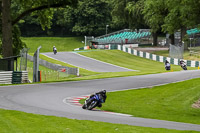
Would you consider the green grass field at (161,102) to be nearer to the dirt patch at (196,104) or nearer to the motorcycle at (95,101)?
the dirt patch at (196,104)

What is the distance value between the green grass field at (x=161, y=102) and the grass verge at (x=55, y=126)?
3.92 meters

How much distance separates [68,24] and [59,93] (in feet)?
262

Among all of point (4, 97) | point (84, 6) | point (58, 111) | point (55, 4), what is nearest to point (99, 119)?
point (58, 111)

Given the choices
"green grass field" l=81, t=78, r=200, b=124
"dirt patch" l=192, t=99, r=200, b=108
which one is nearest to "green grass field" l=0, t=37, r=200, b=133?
"green grass field" l=81, t=78, r=200, b=124

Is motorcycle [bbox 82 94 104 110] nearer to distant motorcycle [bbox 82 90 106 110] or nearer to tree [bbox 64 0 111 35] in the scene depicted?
distant motorcycle [bbox 82 90 106 110]

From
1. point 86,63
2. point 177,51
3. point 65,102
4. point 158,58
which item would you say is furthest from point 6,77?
point 158,58

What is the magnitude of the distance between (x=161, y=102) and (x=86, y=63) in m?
34.7

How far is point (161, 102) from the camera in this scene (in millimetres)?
19703

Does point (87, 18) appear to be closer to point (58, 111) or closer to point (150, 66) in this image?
point (150, 66)

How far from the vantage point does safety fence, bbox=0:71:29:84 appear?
27202 mm

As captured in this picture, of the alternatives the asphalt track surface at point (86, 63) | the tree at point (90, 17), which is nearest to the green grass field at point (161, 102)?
the asphalt track surface at point (86, 63)

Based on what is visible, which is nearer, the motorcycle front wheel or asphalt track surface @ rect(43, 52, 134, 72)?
the motorcycle front wheel

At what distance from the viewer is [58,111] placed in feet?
49.2

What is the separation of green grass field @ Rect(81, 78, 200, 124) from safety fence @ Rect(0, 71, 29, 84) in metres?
8.32
